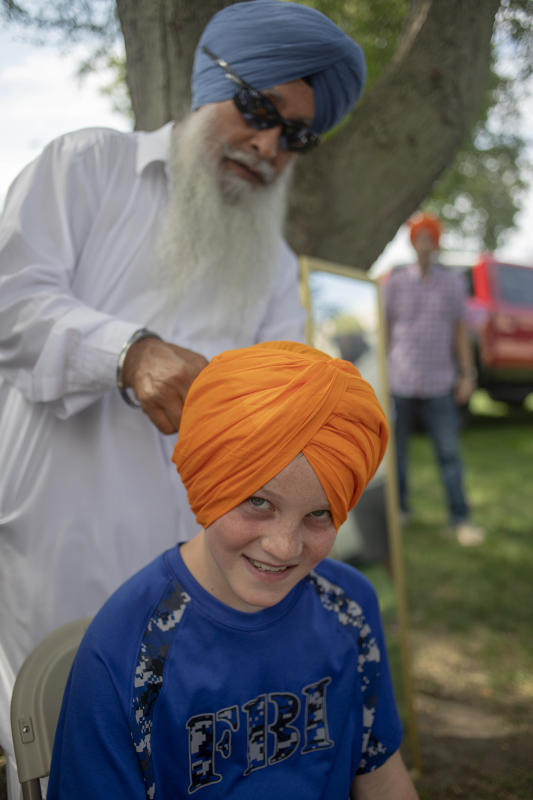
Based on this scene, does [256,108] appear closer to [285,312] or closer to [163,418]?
[285,312]

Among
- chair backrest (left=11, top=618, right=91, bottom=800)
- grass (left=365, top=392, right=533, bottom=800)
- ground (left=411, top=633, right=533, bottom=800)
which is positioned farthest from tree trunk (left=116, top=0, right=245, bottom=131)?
ground (left=411, top=633, right=533, bottom=800)

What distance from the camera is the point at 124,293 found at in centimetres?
178

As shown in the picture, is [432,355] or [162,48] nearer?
[162,48]

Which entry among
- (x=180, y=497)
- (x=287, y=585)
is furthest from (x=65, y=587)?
(x=287, y=585)

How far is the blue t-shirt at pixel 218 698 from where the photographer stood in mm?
1164

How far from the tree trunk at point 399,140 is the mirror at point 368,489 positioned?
20 centimetres

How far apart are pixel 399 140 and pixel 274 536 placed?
7.34ft

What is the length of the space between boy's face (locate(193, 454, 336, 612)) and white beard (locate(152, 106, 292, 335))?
2.56 feet

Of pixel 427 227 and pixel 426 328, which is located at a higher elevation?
pixel 427 227

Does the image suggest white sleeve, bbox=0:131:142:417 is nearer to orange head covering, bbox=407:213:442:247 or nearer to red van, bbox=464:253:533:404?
orange head covering, bbox=407:213:442:247

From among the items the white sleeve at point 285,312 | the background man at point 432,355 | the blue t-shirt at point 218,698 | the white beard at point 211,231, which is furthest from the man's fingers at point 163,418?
the background man at point 432,355

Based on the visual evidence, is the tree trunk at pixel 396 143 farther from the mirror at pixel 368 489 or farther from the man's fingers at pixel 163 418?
the man's fingers at pixel 163 418

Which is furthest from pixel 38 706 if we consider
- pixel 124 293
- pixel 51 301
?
pixel 124 293

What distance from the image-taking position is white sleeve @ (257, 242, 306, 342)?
81.0 inches
